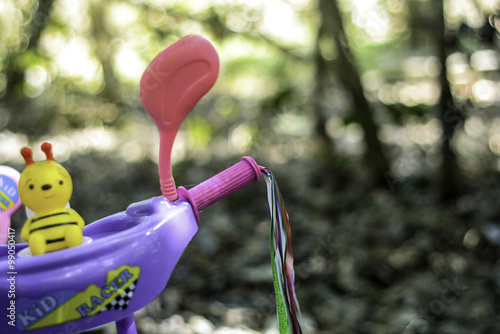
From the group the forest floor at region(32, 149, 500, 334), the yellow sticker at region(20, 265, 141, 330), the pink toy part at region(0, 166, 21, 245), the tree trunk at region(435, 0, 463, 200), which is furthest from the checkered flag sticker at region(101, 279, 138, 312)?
the tree trunk at region(435, 0, 463, 200)

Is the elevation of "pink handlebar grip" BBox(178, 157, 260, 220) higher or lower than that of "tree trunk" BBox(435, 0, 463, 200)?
higher

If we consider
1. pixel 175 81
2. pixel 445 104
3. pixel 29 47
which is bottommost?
pixel 29 47

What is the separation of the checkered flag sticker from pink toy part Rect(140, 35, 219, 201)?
0.17 metres

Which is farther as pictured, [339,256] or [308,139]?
[308,139]

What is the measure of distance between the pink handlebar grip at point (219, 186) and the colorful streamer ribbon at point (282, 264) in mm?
32

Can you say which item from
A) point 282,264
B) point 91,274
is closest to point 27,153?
point 91,274

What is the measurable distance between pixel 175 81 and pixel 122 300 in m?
0.26

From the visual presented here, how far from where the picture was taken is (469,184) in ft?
7.13

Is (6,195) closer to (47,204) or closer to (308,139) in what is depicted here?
(47,204)

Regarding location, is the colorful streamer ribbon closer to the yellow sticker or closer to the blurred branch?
the yellow sticker

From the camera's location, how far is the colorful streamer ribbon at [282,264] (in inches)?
28.9

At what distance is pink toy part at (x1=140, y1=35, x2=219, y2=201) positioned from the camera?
2.10 feet

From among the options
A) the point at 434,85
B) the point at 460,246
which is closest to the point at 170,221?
the point at 460,246

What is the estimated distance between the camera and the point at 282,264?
0.75 m
